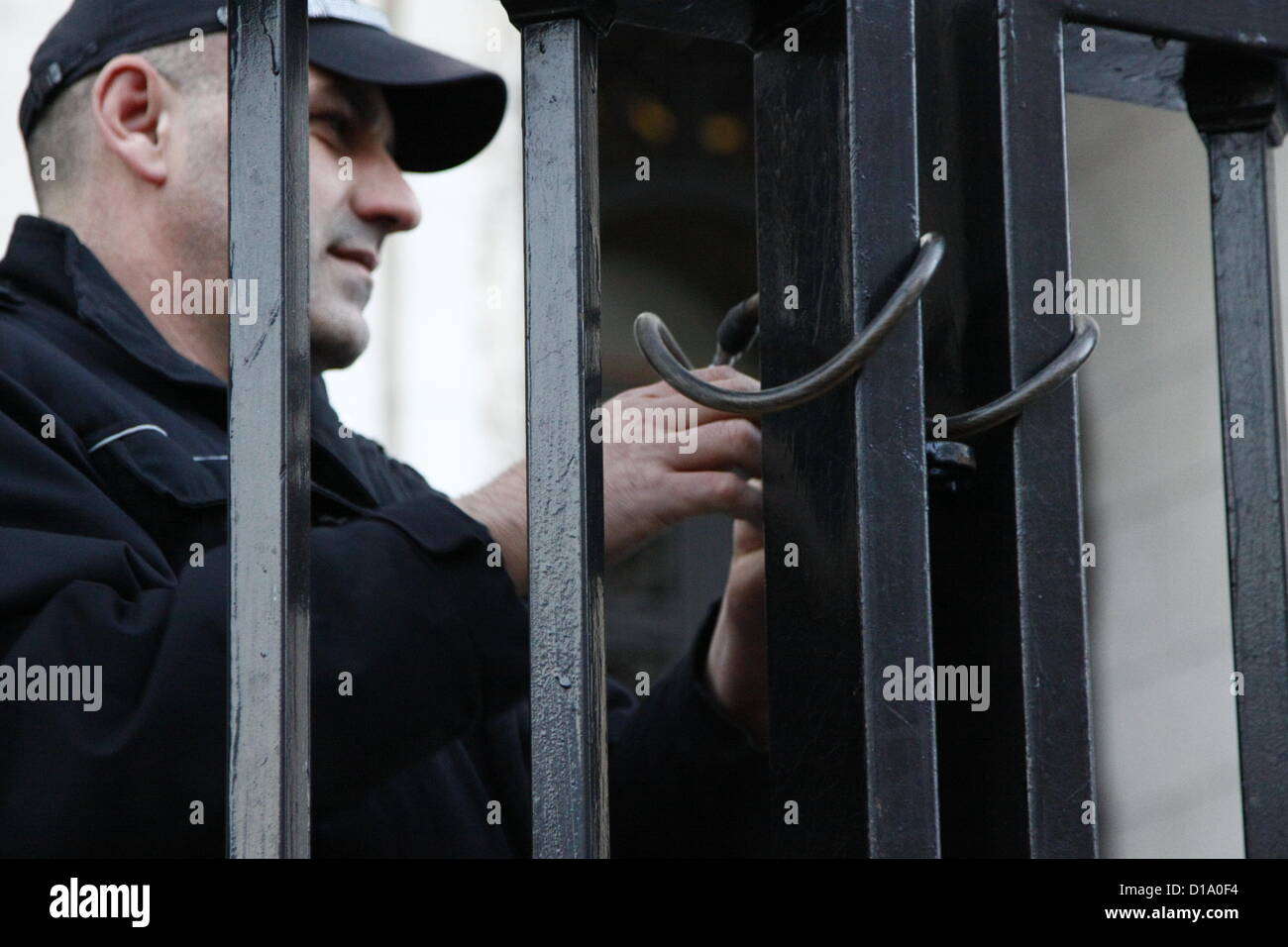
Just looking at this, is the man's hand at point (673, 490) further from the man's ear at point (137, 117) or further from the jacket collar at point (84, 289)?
the man's ear at point (137, 117)

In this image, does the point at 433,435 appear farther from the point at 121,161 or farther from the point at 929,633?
the point at 929,633

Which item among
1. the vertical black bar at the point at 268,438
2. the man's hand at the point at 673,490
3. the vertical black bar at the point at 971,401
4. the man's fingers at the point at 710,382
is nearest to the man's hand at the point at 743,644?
the man's hand at the point at 673,490

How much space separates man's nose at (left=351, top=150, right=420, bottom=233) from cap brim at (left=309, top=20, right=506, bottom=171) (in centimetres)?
8

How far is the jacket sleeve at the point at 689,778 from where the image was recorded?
1.36 meters

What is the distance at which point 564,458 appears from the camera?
2.21 ft

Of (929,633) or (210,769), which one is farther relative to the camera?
(210,769)

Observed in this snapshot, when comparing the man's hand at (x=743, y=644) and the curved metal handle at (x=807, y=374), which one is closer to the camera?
the curved metal handle at (x=807, y=374)

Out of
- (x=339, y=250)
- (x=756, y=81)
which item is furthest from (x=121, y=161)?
(x=756, y=81)

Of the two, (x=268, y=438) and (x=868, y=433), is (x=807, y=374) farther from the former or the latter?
(x=268, y=438)

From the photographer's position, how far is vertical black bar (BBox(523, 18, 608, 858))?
2.18 ft

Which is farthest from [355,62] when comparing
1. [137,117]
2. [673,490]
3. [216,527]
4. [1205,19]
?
[1205,19]

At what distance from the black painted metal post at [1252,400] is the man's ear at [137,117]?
99 cm
